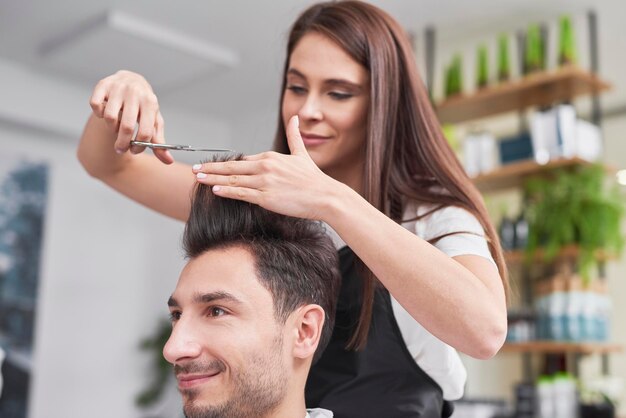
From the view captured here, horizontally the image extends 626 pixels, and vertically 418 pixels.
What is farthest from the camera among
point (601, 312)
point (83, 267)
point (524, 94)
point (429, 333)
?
point (83, 267)

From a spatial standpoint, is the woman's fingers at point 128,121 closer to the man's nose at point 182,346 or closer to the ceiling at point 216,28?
the man's nose at point 182,346

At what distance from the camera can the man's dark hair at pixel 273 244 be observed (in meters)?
1.39

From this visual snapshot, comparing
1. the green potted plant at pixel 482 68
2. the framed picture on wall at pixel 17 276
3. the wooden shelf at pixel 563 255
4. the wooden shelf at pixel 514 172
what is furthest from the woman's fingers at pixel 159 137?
the framed picture on wall at pixel 17 276

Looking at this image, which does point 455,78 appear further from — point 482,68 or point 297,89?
point 297,89

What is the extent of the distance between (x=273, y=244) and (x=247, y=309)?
0.14 metres

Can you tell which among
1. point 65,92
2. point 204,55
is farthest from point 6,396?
point 204,55

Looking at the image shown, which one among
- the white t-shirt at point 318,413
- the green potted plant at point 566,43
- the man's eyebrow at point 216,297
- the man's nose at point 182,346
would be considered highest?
the green potted plant at point 566,43

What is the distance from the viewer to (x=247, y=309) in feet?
4.40

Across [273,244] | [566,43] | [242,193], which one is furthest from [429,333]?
[566,43]

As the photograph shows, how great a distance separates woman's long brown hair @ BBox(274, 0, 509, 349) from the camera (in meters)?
1.54

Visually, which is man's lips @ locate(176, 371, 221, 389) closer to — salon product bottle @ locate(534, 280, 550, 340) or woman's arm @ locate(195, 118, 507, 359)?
woman's arm @ locate(195, 118, 507, 359)

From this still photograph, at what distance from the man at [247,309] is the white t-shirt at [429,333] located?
174 mm

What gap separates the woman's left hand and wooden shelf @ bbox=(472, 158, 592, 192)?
3.29 meters

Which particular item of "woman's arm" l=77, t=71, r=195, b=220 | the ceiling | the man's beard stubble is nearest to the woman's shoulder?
the man's beard stubble
